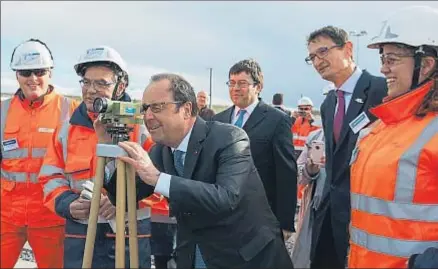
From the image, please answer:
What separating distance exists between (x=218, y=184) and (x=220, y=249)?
0.38 meters

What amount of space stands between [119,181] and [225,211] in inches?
23.6

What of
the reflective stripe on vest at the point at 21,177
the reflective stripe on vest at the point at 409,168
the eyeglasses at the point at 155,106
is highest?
the eyeglasses at the point at 155,106

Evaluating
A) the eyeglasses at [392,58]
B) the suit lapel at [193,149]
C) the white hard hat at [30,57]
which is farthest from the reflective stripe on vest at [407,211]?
the white hard hat at [30,57]

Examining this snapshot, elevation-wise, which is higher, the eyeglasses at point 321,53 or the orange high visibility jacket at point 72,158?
the eyeglasses at point 321,53

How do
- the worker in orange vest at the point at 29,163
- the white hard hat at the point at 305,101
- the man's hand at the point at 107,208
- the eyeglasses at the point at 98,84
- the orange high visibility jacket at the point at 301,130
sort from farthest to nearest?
the white hard hat at the point at 305,101
the orange high visibility jacket at the point at 301,130
the worker in orange vest at the point at 29,163
the eyeglasses at the point at 98,84
the man's hand at the point at 107,208

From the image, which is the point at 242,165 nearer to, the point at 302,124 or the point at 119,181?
the point at 119,181

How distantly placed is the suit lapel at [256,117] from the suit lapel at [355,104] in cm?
92

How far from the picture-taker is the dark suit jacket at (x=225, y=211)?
8.14ft

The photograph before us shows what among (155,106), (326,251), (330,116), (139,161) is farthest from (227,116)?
(139,161)

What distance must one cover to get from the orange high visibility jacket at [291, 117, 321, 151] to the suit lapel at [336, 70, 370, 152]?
18.2 feet

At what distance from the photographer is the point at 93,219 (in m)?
2.05

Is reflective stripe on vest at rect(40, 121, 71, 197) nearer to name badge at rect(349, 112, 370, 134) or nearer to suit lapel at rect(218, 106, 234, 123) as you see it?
suit lapel at rect(218, 106, 234, 123)

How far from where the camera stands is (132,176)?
2.09m

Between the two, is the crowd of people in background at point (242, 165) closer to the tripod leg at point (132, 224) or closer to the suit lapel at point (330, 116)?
the suit lapel at point (330, 116)
